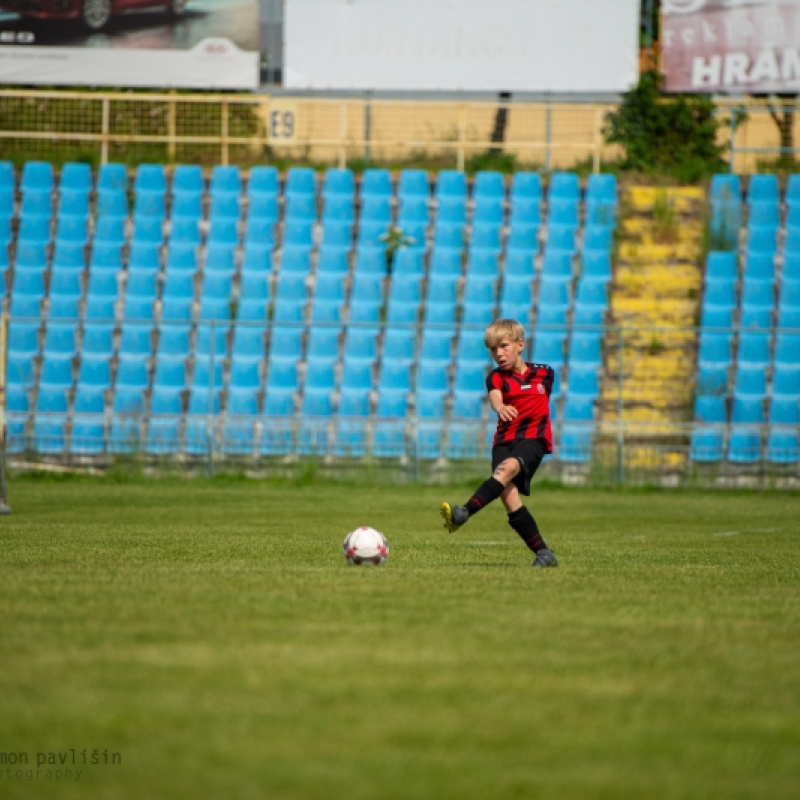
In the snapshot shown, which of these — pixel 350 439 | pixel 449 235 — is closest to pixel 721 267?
pixel 449 235

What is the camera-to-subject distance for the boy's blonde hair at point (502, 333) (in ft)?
27.5

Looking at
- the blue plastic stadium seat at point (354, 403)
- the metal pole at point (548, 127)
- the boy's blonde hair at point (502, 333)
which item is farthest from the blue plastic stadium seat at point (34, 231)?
the boy's blonde hair at point (502, 333)

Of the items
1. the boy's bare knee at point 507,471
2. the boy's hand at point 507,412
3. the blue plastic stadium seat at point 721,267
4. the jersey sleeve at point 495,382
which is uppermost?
the blue plastic stadium seat at point 721,267

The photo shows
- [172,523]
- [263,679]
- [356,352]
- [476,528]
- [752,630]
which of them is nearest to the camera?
[263,679]

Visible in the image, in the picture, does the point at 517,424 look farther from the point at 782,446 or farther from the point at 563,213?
the point at 563,213

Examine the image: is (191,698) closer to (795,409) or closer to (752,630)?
(752,630)

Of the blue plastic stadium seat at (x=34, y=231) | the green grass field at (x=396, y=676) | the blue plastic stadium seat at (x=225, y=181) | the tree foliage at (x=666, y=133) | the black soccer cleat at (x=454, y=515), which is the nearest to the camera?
the green grass field at (x=396, y=676)

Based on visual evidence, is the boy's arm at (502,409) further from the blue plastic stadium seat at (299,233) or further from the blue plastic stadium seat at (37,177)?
the blue plastic stadium seat at (37,177)

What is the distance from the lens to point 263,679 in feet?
14.9

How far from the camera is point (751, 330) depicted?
1939 centimetres

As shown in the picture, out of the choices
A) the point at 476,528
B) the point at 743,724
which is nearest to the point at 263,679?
the point at 743,724

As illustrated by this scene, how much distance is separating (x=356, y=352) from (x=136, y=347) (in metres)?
3.62

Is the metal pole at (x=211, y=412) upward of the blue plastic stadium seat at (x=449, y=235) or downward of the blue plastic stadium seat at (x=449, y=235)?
downward

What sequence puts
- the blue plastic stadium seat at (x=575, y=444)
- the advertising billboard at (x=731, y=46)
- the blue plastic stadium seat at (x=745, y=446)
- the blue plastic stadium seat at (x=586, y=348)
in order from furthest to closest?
1. the advertising billboard at (x=731, y=46)
2. the blue plastic stadium seat at (x=586, y=348)
3. the blue plastic stadium seat at (x=575, y=444)
4. the blue plastic stadium seat at (x=745, y=446)
